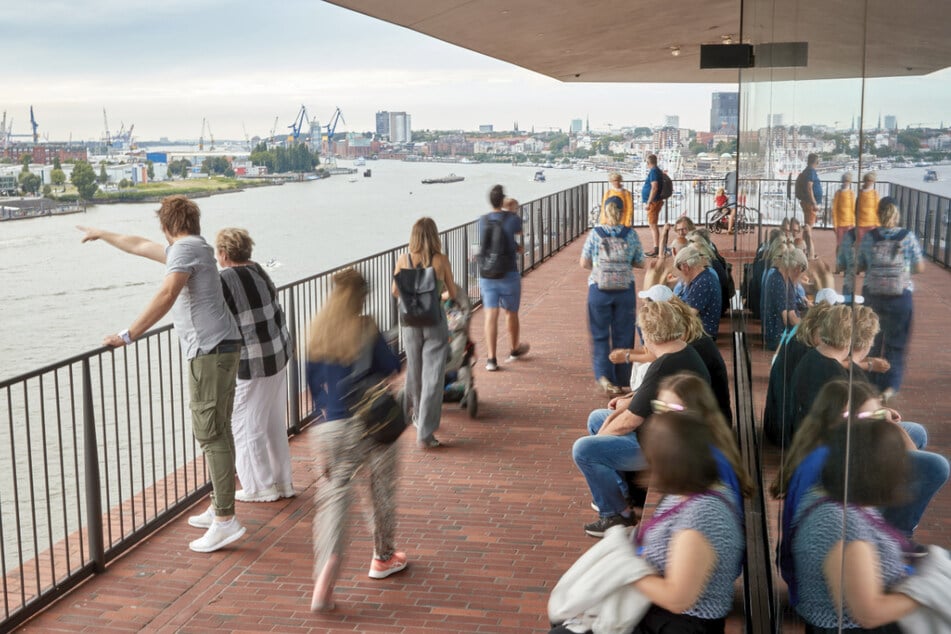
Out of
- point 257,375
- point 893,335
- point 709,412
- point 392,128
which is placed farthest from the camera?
point 392,128

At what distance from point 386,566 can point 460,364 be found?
3153mm

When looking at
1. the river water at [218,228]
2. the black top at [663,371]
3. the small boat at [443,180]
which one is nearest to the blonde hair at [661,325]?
the black top at [663,371]

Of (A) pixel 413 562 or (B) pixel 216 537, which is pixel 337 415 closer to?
(A) pixel 413 562

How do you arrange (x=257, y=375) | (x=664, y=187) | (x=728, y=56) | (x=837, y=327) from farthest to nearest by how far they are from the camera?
(x=664, y=187)
(x=728, y=56)
(x=257, y=375)
(x=837, y=327)

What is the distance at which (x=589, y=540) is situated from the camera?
5.39m

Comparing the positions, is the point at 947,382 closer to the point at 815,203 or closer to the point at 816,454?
the point at 816,454

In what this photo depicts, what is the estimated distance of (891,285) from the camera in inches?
42.6

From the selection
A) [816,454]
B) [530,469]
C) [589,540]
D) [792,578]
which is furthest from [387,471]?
[816,454]

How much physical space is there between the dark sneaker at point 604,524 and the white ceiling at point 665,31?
2470 millimetres

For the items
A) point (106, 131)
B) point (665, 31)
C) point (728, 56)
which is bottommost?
point (728, 56)

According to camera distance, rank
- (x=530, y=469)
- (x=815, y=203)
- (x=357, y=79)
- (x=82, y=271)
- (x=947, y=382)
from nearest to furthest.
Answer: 1. (x=947, y=382)
2. (x=815, y=203)
3. (x=530, y=469)
4. (x=82, y=271)
5. (x=357, y=79)

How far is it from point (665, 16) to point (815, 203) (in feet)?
37.1

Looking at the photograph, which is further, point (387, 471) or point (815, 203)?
point (387, 471)

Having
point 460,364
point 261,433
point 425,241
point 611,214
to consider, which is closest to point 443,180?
point 460,364
